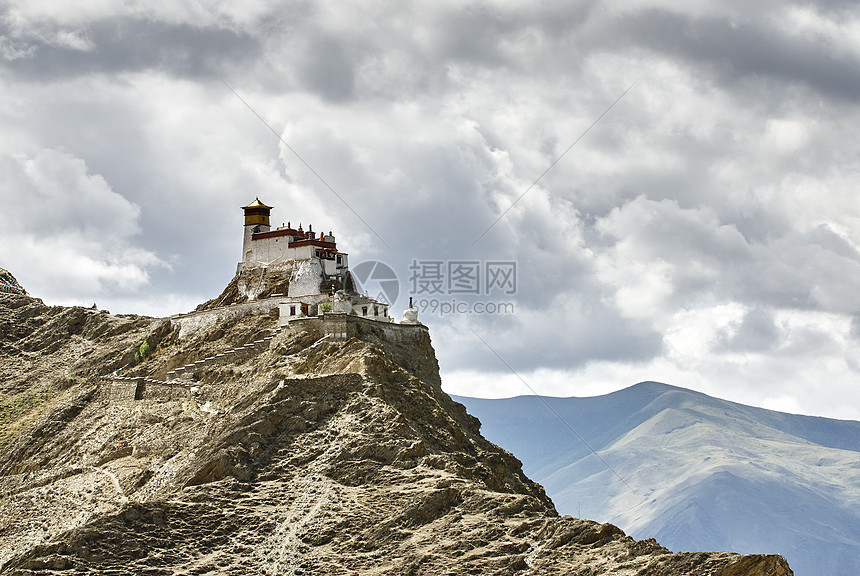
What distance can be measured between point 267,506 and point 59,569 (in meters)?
13.1

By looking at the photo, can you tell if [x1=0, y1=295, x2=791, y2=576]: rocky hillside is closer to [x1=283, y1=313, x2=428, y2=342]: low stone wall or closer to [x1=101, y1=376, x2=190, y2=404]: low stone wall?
[x1=101, y1=376, x2=190, y2=404]: low stone wall

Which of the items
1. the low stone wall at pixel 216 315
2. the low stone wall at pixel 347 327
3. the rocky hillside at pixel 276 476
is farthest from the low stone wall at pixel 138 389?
the low stone wall at pixel 347 327

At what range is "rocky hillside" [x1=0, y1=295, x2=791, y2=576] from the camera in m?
69.1

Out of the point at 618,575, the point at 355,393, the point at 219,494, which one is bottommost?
the point at 618,575

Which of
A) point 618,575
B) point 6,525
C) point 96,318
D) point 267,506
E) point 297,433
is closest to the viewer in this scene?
point 618,575

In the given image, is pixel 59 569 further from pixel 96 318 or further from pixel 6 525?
pixel 96 318

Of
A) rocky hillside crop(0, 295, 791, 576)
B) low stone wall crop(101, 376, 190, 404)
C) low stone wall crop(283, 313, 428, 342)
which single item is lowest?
rocky hillside crop(0, 295, 791, 576)

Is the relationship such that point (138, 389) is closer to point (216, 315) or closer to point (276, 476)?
point (216, 315)

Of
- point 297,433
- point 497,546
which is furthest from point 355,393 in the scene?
point 497,546

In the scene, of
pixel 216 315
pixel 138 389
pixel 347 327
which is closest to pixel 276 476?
pixel 347 327

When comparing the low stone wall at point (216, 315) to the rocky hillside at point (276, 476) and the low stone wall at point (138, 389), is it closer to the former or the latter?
the rocky hillside at point (276, 476)

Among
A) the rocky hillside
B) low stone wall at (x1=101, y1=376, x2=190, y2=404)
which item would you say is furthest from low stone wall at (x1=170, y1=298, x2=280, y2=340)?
low stone wall at (x1=101, y1=376, x2=190, y2=404)

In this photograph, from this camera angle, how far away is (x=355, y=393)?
83750 millimetres

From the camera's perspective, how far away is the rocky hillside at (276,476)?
6912cm
